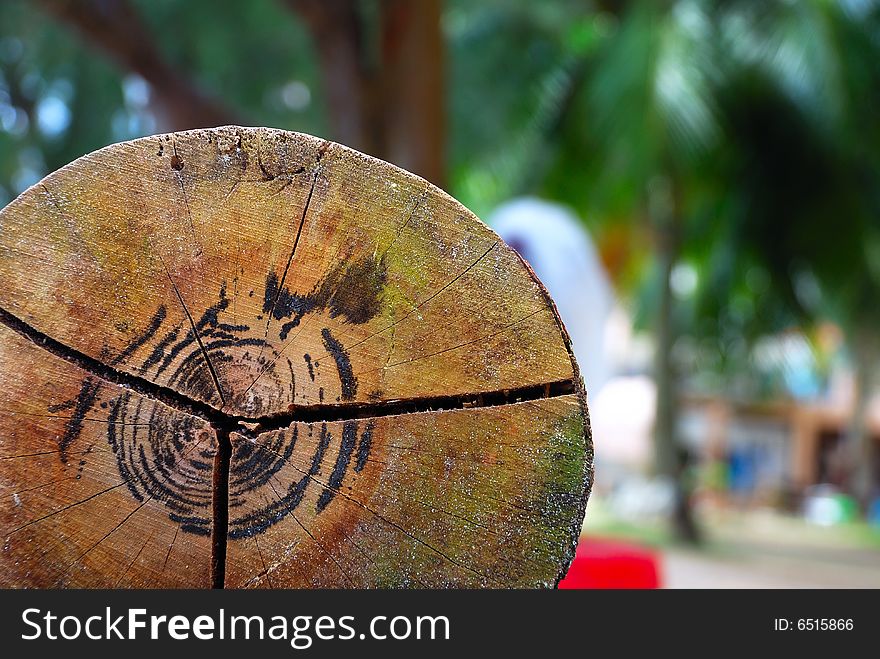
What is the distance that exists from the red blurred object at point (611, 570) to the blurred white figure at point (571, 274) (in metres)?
1.19

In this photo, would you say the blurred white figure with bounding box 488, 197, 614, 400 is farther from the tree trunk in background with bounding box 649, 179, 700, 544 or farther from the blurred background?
the tree trunk in background with bounding box 649, 179, 700, 544

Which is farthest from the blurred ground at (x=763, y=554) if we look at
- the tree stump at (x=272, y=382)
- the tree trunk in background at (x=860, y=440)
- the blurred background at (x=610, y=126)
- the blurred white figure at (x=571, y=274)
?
the tree trunk in background at (x=860, y=440)

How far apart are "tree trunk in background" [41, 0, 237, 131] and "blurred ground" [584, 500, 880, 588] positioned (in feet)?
12.3

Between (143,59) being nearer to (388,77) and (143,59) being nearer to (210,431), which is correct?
(388,77)

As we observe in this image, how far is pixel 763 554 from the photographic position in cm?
989

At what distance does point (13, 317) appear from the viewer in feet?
3.89

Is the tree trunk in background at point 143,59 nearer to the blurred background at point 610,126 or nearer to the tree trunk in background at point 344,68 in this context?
the blurred background at point 610,126

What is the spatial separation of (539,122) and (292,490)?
9.67 metres

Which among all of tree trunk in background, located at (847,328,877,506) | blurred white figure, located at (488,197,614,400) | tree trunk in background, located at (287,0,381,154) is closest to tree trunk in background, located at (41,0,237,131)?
tree trunk in background, located at (287,0,381,154)

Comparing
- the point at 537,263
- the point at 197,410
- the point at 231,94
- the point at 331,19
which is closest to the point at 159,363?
the point at 197,410

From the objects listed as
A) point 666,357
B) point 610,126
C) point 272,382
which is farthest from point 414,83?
point 666,357

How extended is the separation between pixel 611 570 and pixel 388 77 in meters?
3.62

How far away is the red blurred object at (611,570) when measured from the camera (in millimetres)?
2717
